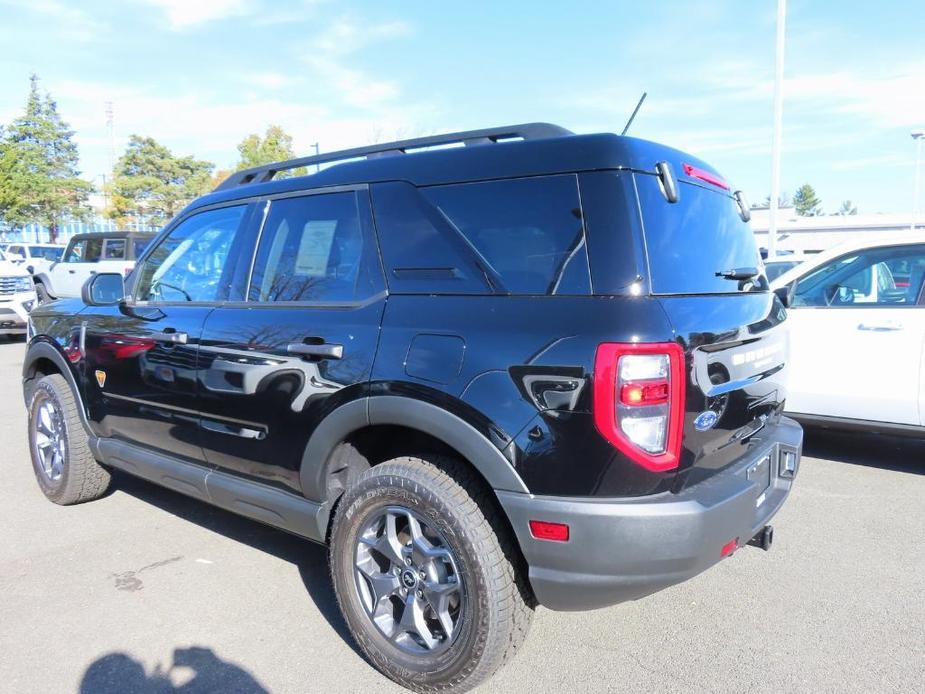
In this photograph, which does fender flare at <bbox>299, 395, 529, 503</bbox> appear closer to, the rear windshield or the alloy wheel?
the alloy wheel

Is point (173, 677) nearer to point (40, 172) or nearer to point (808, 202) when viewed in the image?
point (40, 172)

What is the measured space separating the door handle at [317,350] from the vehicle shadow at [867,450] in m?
4.33

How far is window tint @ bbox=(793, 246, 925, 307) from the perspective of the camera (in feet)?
15.7

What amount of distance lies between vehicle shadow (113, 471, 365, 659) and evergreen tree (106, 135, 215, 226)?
3773 cm

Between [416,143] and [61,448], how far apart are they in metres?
3.10

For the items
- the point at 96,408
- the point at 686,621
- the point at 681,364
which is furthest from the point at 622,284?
the point at 96,408

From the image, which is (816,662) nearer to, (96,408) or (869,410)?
(869,410)

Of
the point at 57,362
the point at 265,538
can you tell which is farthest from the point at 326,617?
the point at 57,362

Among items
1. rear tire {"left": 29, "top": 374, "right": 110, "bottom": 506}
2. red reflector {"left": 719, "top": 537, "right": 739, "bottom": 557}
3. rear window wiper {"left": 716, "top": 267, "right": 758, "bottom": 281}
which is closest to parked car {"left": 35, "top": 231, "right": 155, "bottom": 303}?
rear tire {"left": 29, "top": 374, "right": 110, "bottom": 506}

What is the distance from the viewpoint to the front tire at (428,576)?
2.34 meters

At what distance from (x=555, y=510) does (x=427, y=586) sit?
0.64m

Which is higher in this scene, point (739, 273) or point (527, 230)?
point (527, 230)

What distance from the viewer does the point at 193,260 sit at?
369cm

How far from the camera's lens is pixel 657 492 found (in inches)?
86.0
